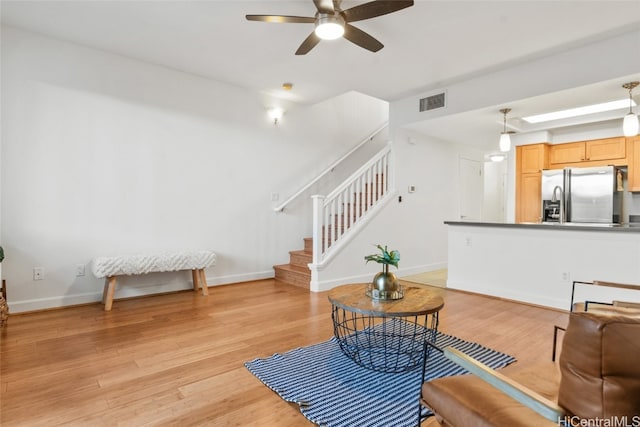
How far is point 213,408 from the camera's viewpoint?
187 cm

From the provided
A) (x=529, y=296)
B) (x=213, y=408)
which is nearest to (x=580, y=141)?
(x=529, y=296)

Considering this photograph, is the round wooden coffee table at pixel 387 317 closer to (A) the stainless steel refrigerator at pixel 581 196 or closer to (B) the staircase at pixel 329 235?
(B) the staircase at pixel 329 235

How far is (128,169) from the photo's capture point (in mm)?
4109

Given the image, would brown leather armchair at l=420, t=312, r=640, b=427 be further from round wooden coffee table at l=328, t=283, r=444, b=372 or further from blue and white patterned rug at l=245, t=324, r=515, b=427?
round wooden coffee table at l=328, t=283, r=444, b=372

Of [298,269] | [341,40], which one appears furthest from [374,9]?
[298,269]

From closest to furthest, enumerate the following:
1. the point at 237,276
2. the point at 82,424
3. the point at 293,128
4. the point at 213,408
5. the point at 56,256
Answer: the point at 82,424 < the point at 213,408 < the point at 56,256 < the point at 237,276 < the point at 293,128

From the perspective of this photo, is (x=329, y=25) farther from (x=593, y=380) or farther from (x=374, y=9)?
(x=593, y=380)

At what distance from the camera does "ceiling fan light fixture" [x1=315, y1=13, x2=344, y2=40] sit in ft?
8.57

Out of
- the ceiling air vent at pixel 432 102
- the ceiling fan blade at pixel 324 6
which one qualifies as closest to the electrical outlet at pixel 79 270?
the ceiling fan blade at pixel 324 6

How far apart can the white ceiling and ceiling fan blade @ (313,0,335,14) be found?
0.40 m

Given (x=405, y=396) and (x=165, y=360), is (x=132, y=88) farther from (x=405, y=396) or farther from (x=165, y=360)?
(x=405, y=396)

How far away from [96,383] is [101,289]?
214cm

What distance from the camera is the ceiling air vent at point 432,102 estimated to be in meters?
4.82

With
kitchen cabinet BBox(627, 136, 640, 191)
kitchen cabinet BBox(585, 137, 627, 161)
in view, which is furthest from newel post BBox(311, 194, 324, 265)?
kitchen cabinet BBox(627, 136, 640, 191)
